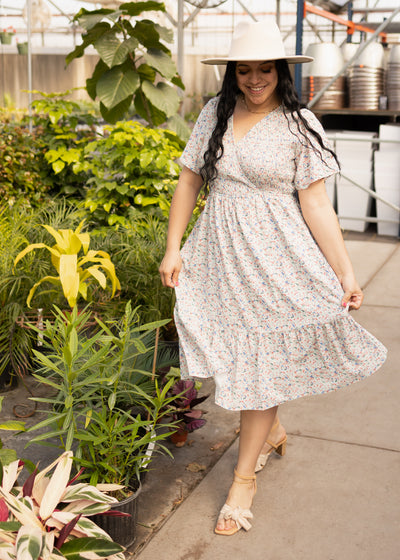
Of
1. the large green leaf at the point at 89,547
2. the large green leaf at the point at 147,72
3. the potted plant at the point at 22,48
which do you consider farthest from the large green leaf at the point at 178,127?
the potted plant at the point at 22,48

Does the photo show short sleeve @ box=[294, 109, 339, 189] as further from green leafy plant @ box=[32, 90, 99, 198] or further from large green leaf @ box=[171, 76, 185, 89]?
large green leaf @ box=[171, 76, 185, 89]

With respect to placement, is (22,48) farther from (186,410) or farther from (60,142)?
(186,410)

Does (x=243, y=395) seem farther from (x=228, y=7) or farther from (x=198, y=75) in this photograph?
(x=198, y=75)

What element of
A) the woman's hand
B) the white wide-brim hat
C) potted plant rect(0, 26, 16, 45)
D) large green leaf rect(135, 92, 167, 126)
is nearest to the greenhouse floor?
the woman's hand

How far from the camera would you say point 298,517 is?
99.5 inches

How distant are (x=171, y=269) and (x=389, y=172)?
5216 millimetres

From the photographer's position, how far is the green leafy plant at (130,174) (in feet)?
15.5

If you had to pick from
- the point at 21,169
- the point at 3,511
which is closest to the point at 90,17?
the point at 21,169

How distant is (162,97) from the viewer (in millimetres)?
5754

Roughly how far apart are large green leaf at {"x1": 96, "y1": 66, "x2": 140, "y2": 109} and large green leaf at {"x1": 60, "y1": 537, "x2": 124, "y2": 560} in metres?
4.12

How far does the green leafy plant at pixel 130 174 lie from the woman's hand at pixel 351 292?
233 centimetres

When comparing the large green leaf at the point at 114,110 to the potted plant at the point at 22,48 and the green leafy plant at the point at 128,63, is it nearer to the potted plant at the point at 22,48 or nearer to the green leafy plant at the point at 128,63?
the green leafy plant at the point at 128,63

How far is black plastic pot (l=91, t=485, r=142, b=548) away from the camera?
89.1 inches

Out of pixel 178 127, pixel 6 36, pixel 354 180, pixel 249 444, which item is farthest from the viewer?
pixel 6 36
